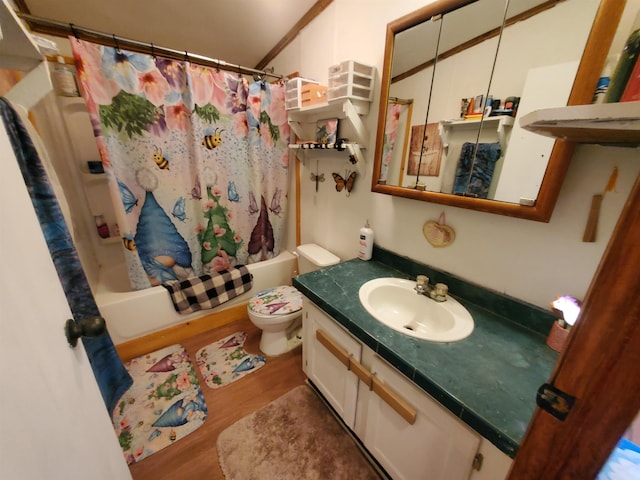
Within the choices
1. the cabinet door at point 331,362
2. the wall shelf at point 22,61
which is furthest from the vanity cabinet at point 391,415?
the wall shelf at point 22,61

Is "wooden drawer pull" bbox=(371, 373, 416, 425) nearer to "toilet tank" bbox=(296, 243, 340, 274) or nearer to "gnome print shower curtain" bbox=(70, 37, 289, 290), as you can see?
"toilet tank" bbox=(296, 243, 340, 274)

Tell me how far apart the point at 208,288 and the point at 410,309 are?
4.98 ft

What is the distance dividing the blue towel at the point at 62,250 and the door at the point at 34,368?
588 millimetres

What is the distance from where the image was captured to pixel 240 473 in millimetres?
1125

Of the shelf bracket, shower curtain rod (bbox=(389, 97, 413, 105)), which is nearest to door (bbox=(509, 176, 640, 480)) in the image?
shower curtain rod (bbox=(389, 97, 413, 105))

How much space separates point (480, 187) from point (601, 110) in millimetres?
502

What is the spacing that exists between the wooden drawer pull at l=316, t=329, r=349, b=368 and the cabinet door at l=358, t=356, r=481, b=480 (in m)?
0.14

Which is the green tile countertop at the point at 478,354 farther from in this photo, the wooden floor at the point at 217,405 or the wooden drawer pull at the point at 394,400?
the wooden floor at the point at 217,405

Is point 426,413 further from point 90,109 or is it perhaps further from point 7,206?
point 90,109

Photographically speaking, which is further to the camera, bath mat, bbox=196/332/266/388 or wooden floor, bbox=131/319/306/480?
bath mat, bbox=196/332/266/388

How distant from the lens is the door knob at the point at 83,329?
1.98 feet

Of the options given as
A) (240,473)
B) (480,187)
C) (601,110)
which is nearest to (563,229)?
(480,187)

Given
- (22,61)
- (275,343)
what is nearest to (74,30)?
(22,61)

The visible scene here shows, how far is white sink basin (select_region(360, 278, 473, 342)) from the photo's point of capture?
3.17 ft
